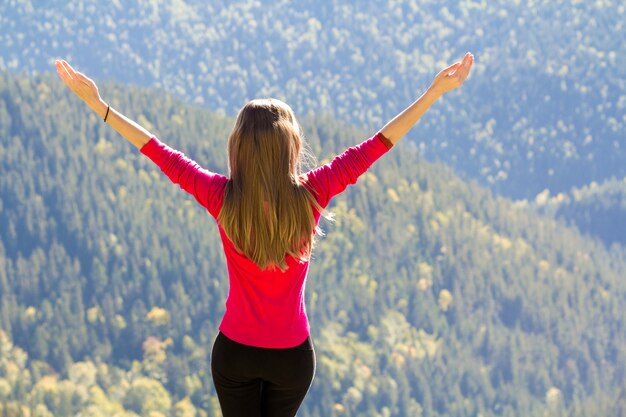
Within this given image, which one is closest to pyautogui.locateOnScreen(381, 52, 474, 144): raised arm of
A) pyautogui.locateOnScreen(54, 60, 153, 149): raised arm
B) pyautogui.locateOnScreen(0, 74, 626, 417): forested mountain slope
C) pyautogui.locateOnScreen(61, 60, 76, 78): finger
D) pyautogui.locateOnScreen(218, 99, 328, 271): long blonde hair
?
pyautogui.locateOnScreen(218, 99, 328, 271): long blonde hair

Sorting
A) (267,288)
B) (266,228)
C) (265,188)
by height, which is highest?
(265,188)

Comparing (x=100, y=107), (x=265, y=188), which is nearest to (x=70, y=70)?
(x=100, y=107)

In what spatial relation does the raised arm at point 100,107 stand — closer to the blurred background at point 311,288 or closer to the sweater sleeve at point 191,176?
the sweater sleeve at point 191,176

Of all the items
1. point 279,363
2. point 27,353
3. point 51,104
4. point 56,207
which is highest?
point 51,104

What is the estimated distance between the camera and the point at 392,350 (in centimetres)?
15700

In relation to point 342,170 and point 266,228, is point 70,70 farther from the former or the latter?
point 342,170

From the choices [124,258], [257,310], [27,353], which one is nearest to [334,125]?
[124,258]

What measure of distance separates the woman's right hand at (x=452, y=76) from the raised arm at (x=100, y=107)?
1.69m

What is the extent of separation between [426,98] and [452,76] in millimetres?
200

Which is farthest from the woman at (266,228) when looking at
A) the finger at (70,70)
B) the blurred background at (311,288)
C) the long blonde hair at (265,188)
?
the blurred background at (311,288)

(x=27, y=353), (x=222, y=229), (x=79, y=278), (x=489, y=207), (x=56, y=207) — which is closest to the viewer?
(x=222, y=229)

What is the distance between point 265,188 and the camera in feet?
18.6

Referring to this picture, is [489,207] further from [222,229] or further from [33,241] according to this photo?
[222,229]

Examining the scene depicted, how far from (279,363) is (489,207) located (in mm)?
186856
